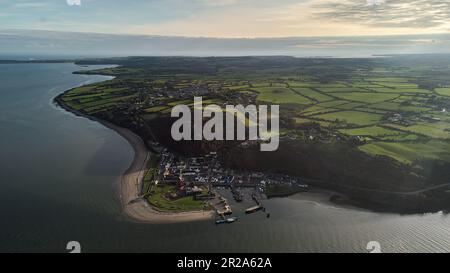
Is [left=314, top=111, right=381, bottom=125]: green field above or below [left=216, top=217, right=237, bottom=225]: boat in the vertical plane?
above

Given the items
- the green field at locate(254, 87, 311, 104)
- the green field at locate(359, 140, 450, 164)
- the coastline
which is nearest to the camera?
the coastline

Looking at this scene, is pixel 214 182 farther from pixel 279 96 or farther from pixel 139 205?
pixel 279 96

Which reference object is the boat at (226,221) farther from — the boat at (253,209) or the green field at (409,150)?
the green field at (409,150)

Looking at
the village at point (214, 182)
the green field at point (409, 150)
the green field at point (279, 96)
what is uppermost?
the green field at point (279, 96)

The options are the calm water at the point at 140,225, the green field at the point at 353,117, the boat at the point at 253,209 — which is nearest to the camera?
the calm water at the point at 140,225

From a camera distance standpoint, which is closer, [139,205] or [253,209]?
[253,209]

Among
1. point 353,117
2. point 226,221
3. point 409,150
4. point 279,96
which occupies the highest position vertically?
point 279,96

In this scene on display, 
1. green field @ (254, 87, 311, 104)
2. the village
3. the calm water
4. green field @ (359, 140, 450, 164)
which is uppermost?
green field @ (254, 87, 311, 104)

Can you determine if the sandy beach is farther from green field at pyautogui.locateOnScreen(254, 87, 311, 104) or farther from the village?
green field at pyautogui.locateOnScreen(254, 87, 311, 104)

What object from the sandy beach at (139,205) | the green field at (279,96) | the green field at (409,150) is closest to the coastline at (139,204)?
the sandy beach at (139,205)

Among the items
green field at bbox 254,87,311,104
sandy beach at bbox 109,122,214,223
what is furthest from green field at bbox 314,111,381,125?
sandy beach at bbox 109,122,214,223

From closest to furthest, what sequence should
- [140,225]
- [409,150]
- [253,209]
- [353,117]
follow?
[140,225]
[253,209]
[409,150]
[353,117]

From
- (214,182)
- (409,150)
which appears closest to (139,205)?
(214,182)
